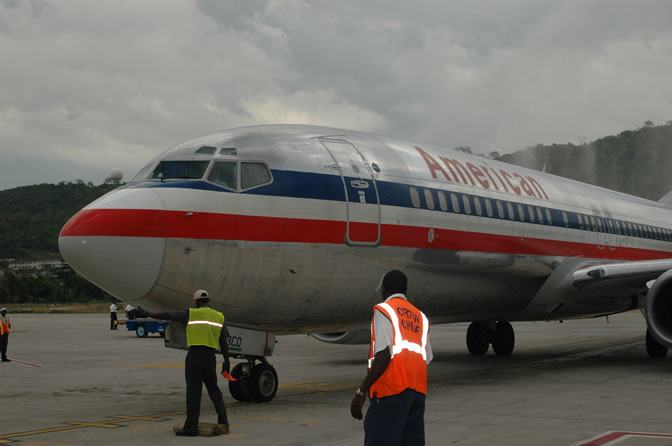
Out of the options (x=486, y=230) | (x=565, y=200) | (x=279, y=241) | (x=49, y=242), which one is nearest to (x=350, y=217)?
(x=279, y=241)

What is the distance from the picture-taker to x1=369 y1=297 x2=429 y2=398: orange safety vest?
17.4ft

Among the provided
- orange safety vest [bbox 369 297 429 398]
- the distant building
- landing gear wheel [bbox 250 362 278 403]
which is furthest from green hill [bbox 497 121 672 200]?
the distant building

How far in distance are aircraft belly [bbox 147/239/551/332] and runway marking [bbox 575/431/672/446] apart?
4184 millimetres

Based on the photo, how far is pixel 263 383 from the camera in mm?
10953

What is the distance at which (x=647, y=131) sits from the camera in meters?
109

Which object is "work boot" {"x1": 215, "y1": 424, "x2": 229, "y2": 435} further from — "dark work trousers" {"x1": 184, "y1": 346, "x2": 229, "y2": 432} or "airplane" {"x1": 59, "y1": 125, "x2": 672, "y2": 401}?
"airplane" {"x1": 59, "y1": 125, "x2": 672, "y2": 401}

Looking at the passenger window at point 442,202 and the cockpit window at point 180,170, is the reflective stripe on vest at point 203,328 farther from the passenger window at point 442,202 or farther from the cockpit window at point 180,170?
the passenger window at point 442,202

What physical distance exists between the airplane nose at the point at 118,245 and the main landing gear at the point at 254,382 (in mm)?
2332

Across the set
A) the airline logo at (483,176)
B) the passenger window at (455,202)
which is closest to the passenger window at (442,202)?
the passenger window at (455,202)

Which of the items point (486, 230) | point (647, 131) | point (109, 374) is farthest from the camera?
point (647, 131)

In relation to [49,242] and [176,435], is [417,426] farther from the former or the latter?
[49,242]

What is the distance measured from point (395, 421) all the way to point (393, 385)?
0.81 feet

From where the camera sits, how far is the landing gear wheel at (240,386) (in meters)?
11.0

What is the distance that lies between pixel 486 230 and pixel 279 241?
5.11 meters
